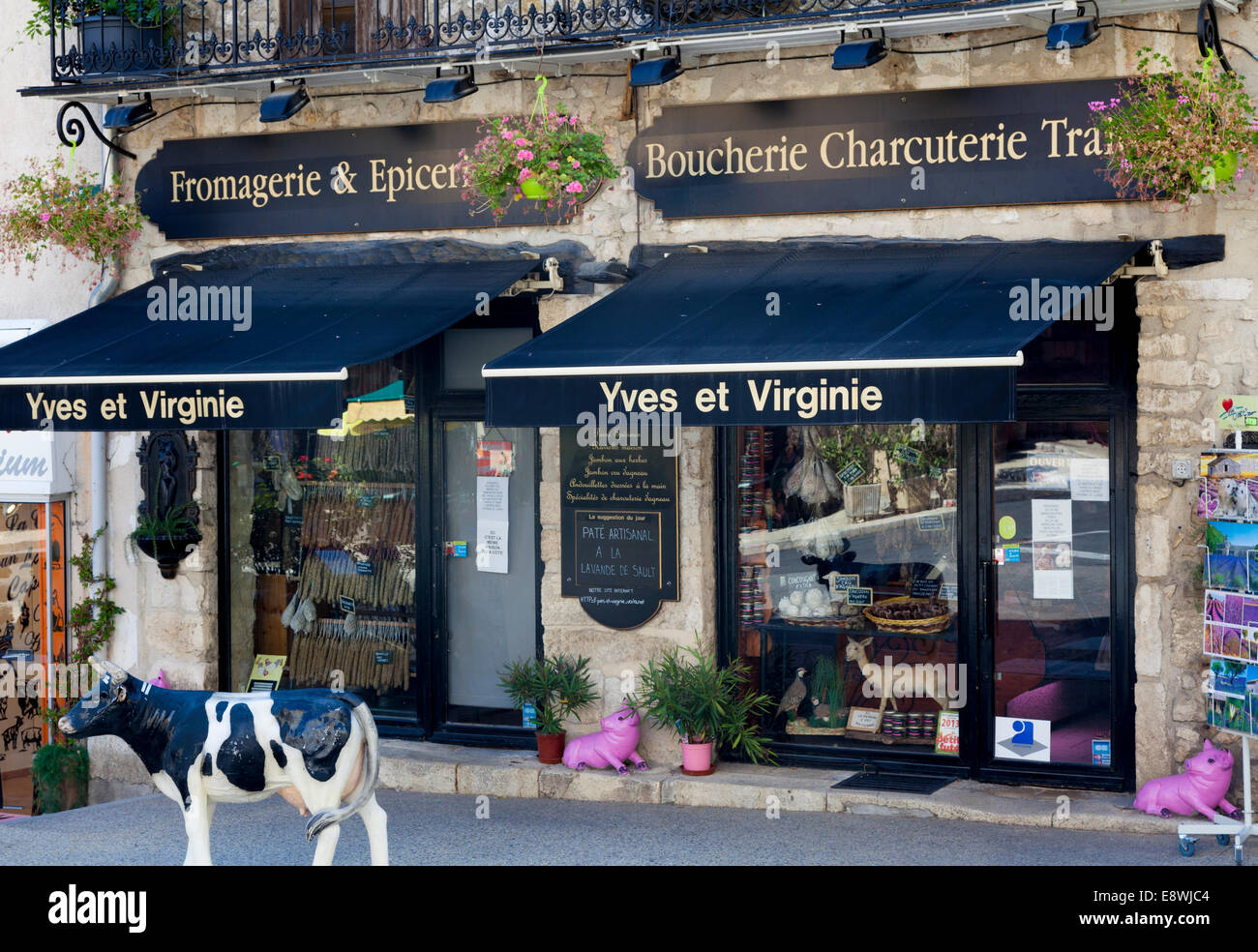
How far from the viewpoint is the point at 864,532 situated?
28.1ft

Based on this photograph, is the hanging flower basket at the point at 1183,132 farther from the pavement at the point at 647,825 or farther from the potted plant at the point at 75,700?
the potted plant at the point at 75,700

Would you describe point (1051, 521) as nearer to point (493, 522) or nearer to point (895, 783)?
point (895, 783)

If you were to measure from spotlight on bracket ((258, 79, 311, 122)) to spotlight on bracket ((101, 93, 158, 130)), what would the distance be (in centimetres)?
95

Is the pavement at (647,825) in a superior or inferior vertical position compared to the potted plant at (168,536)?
inferior

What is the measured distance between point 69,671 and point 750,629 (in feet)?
15.7

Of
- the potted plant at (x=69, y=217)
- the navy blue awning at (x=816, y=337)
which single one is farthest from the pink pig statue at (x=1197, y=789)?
the potted plant at (x=69, y=217)

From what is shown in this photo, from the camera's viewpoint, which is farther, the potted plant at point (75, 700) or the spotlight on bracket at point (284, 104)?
the potted plant at point (75, 700)

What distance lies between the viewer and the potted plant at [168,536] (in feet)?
31.6

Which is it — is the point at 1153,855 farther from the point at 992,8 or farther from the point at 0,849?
the point at 0,849

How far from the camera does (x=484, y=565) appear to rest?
9453mm

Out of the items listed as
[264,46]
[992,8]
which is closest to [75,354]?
[264,46]

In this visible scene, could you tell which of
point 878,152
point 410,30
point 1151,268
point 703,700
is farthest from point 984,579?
point 410,30

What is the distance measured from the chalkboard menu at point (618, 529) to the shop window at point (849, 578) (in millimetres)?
481

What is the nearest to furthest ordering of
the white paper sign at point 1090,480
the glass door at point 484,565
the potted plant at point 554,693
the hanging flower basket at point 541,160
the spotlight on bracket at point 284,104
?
the white paper sign at point 1090,480, the hanging flower basket at point 541,160, the potted plant at point 554,693, the spotlight on bracket at point 284,104, the glass door at point 484,565
